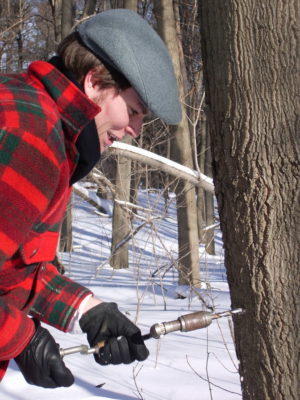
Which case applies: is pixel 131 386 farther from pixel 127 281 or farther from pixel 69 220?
pixel 69 220

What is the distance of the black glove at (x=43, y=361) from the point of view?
1906 millimetres

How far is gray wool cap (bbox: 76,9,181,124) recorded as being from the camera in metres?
1.72

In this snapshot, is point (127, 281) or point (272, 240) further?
point (127, 281)

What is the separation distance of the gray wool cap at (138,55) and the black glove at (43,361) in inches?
30.8

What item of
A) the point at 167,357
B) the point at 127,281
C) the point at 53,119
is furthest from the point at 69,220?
the point at 53,119

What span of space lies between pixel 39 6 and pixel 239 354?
18867 millimetres

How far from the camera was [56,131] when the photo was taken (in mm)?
1565

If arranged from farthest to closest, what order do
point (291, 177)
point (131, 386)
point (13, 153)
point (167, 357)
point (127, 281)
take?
point (127, 281)
point (167, 357)
point (131, 386)
point (291, 177)
point (13, 153)

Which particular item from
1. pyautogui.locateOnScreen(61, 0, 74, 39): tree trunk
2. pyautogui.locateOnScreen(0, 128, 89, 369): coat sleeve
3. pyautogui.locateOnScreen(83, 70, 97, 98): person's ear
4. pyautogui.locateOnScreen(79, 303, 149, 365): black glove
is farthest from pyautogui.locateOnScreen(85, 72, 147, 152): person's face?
pyautogui.locateOnScreen(61, 0, 74, 39): tree trunk

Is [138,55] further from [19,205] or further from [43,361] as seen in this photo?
[43,361]

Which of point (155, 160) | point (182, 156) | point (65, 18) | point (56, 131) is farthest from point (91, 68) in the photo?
point (65, 18)

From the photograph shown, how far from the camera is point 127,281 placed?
9.33 metres

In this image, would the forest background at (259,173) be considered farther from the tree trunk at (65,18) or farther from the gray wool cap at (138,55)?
the tree trunk at (65,18)

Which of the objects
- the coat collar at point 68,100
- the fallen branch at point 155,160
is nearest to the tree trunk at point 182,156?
the fallen branch at point 155,160
